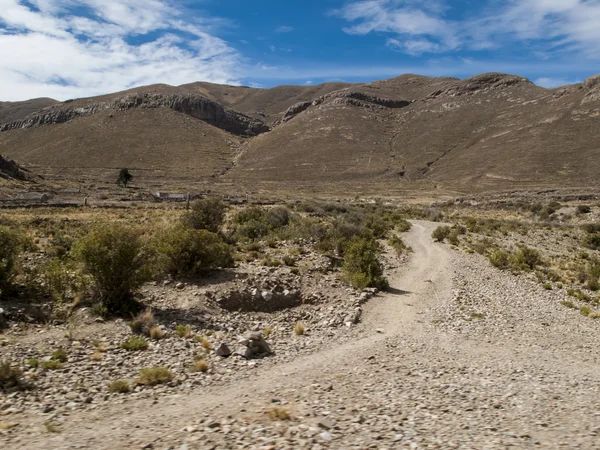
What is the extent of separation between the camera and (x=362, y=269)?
632 inches

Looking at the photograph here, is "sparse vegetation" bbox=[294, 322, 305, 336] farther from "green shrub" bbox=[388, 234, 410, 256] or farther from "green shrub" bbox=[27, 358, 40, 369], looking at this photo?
"green shrub" bbox=[388, 234, 410, 256]

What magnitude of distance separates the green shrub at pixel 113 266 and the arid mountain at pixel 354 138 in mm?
82629

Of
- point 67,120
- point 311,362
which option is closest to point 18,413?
point 311,362

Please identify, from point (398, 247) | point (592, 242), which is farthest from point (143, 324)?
point (592, 242)

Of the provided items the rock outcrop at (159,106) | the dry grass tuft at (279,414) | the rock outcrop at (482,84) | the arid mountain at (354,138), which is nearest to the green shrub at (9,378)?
the dry grass tuft at (279,414)

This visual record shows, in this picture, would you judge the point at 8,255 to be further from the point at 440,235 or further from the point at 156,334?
the point at 440,235

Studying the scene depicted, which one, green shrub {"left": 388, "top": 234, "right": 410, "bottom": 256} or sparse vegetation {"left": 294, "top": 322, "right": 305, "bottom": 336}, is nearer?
sparse vegetation {"left": 294, "top": 322, "right": 305, "bottom": 336}

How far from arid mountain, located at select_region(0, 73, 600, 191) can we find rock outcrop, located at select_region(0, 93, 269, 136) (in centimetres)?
49

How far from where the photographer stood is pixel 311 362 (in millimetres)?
9031

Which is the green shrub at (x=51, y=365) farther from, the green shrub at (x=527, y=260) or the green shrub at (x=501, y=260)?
the green shrub at (x=527, y=260)

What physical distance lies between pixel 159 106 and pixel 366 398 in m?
166

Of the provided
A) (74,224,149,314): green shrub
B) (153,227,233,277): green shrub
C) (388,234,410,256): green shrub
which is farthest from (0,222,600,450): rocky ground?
(388,234,410,256): green shrub

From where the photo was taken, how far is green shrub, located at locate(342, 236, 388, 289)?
49.9 ft

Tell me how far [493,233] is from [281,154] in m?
97.4
